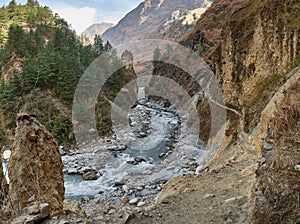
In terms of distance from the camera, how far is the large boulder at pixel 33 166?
7.46 metres

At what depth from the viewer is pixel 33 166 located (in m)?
7.75

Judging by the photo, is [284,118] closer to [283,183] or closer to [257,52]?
[283,183]

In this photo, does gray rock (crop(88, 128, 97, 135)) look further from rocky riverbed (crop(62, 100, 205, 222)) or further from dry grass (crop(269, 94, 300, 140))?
dry grass (crop(269, 94, 300, 140))

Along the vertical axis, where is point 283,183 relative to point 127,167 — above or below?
above

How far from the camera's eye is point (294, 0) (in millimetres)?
16016

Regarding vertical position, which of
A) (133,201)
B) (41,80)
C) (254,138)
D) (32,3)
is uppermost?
(32,3)

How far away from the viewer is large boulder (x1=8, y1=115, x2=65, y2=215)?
7.46 meters

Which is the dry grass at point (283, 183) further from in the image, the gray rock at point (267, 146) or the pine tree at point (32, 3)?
the pine tree at point (32, 3)

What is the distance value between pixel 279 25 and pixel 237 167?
10077 millimetres

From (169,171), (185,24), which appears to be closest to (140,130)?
(169,171)

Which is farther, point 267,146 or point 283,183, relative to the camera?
point 267,146

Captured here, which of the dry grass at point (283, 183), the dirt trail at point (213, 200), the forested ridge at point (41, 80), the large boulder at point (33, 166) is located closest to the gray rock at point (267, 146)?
the dirt trail at point (213, 200)

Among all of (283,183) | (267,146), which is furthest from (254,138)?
(283,183)

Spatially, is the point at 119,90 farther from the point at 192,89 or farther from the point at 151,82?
the point at 151,82
